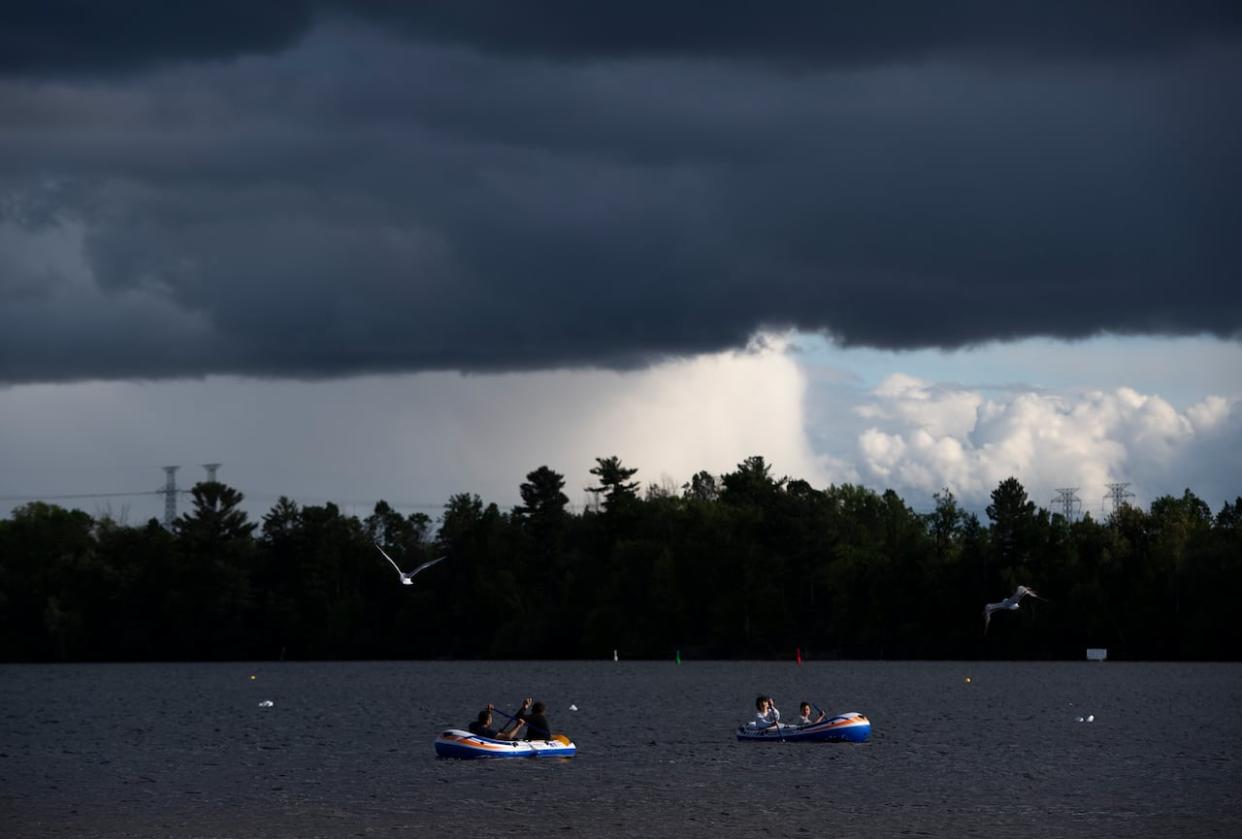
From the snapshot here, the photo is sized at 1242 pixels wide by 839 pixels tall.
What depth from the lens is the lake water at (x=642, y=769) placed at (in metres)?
54.2

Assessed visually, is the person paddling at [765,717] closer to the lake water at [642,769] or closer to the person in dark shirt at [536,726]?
the lake water at [642,769]

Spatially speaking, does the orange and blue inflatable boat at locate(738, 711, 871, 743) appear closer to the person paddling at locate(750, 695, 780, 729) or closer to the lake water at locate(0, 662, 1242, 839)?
the person paddling at locate(750, 695, 780, 729)

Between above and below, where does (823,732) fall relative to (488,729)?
below

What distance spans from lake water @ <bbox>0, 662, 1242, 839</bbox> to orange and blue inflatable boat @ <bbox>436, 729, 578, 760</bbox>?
538mm

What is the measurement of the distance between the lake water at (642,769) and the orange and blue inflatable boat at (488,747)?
0.54 meters

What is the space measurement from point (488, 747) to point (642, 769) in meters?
6.73

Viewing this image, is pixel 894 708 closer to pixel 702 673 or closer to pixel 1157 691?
pixel 1157 691

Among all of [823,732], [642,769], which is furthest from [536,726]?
[823,732]

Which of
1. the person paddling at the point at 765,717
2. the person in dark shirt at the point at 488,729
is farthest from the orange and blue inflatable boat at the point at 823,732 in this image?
the person in dark shirt at the point at 488,729

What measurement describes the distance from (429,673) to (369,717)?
84271 mm

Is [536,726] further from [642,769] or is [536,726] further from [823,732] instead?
[823,732]

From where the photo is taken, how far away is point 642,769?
70.8 metres

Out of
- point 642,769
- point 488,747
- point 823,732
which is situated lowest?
point 642,769

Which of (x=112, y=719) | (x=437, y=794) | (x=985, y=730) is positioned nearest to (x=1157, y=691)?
(x=985, y=730)
